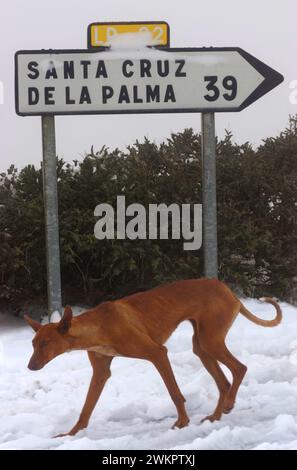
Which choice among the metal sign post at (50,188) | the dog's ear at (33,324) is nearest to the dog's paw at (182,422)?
the dog's ear at (33,324)

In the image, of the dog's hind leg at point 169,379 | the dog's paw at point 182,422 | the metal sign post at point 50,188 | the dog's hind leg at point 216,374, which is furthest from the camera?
the metal sign post at point 50,188

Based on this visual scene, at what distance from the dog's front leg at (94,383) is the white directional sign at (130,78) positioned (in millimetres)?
2866

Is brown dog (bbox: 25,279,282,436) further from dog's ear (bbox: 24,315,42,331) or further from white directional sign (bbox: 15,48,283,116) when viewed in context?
white directional sign (bbox: 15,48,283,116)

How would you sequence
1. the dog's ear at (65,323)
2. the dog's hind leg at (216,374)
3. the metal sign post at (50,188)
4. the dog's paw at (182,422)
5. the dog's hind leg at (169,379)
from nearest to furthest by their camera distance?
the dog's ear at (65,323) < the dog's hind leg at (169,379) < the dog's paw at (182,422) < the dog's hind leg at (216,374) < the metal sign post at (50,188)

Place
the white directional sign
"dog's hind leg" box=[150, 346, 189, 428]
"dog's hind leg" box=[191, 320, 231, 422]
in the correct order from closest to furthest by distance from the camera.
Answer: "dog's hind leg" box=[150, 346, 189, 428]
"dog's hind leg" box=[191, 320, 231, 422]
the white directional sign

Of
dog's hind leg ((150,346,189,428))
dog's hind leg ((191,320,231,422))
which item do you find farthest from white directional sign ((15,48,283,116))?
dog's hind leg ((150,346,189,428))

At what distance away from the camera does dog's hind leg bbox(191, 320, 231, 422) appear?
3.89 meters

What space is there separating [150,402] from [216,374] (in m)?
0.54

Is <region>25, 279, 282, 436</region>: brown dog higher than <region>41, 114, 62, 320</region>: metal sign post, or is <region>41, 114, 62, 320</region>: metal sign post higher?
<region>41, 114, 62, 320</region>: metal sign post

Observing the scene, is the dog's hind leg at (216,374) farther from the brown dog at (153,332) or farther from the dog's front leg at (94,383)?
the dog's front leg at (94,383)

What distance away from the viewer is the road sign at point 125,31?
212 inches

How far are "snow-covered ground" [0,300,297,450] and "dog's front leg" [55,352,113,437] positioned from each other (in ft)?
0.18

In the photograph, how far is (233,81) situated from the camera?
5973 millimetres

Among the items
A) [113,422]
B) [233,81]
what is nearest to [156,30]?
[233,81]
